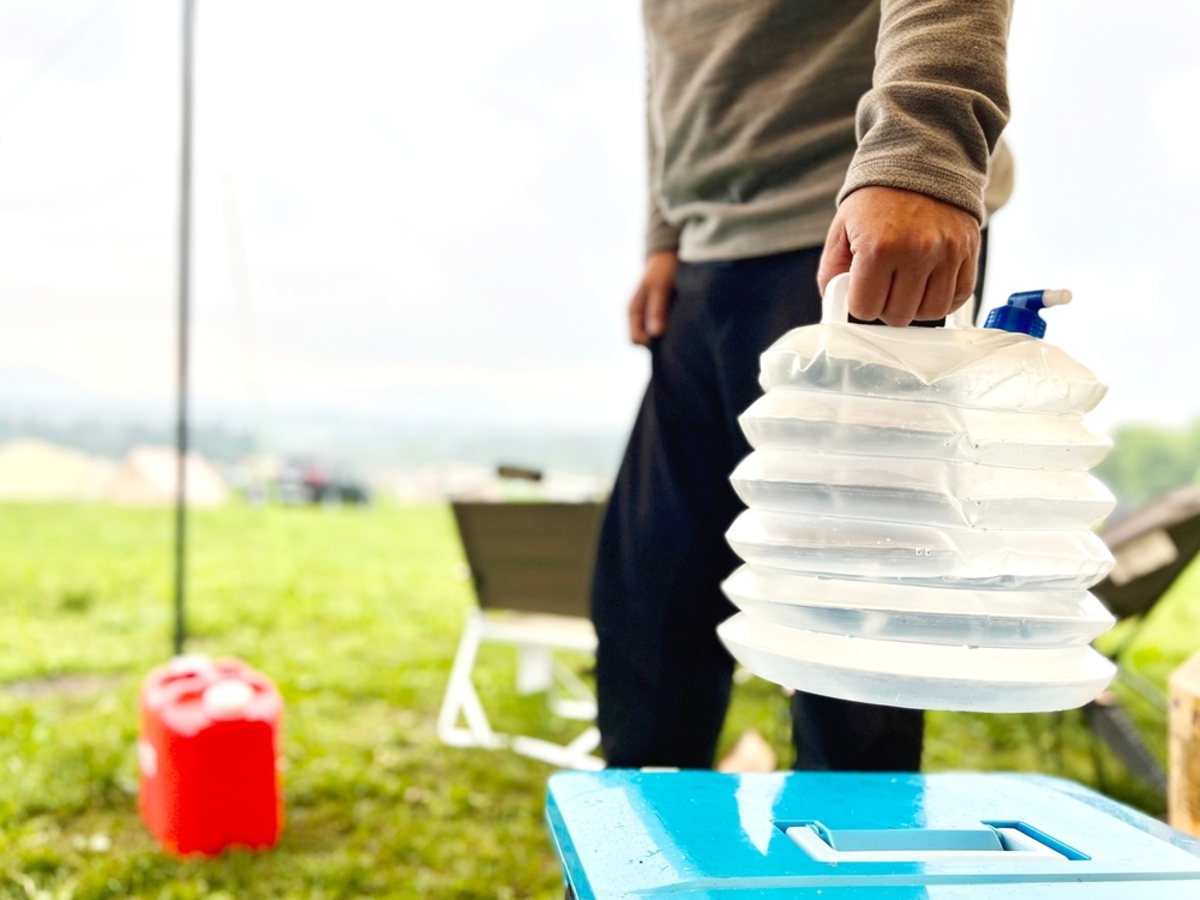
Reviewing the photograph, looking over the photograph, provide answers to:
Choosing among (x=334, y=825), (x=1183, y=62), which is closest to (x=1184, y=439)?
(x=1183, y=62)

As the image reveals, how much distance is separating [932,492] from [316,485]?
7.05 metres

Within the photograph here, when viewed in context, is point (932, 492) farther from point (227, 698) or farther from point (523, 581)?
point (523, 581)

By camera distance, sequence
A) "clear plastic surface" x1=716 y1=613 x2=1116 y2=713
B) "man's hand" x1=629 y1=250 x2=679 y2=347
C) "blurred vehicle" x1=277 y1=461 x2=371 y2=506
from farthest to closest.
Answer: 1. "blurred vehicle" x1=277 y1=461 x2=371 y2=506
2. "man's hand" x1=629 y1=250 x2=679 y2=347
3. "clear plastic surface" x1=716 y1=613 x2=1116 y2=713

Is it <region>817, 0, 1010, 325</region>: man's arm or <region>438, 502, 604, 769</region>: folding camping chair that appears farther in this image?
<region>438, 502, 604, 769</region>: folding camping chair

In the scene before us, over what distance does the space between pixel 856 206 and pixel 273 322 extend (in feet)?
24.2

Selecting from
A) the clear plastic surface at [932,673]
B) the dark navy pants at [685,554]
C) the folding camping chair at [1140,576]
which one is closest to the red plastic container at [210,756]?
the dark navy pants at [685,554]

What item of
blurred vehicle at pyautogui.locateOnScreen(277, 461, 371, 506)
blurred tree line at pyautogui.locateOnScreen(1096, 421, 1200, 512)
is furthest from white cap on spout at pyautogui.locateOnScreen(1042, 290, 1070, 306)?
blurred vehicle at pyautogui.locateOnScreen(277, 461, 371, 506)

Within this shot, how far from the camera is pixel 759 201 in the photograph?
102cm

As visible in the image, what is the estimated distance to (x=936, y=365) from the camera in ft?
2.46

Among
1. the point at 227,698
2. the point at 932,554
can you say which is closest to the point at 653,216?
the point at 932,554

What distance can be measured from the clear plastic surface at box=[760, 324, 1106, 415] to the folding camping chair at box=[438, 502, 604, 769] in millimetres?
1943

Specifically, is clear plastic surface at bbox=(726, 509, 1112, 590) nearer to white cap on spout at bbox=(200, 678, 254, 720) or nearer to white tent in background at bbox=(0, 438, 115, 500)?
white cap on spout at bbox=(200, 678, 254, 720)

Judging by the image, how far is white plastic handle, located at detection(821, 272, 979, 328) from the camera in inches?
29.6

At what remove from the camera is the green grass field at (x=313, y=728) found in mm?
1957
